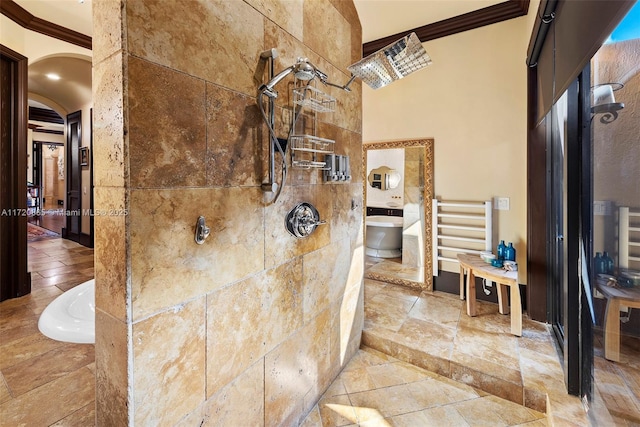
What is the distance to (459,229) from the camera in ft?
10.0

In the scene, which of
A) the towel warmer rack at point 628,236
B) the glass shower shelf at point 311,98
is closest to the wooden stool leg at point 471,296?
the towel warmer rack at point 628,236

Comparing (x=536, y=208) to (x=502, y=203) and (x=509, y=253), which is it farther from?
(x=509, y=253)

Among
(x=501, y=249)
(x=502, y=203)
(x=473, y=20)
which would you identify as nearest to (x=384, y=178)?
(x=502, y=203)

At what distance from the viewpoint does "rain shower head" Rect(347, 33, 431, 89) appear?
1.48m

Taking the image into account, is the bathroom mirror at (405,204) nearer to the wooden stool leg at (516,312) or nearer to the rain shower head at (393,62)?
the wooden stool leg at (516,312)

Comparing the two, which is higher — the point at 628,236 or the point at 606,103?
the point at 606,103

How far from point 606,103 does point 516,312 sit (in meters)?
1.66

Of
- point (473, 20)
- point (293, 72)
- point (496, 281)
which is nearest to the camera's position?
point (293, 72)

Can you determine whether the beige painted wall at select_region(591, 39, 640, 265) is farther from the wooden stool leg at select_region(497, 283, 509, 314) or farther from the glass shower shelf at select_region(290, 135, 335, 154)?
the wooden stool leg at select_region(497, 283, 509, 314)

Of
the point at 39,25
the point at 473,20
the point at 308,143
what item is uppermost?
the point at 39,25

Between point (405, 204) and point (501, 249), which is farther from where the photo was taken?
point (405, 204)

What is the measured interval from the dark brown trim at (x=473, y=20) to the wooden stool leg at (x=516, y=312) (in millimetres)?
2434

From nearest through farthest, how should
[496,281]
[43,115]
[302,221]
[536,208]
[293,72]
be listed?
[293,72] → [302,221] → [496,281] → [536,208] → [43,115]

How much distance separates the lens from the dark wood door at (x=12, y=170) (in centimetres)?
280
